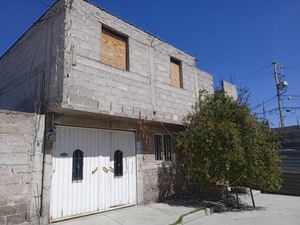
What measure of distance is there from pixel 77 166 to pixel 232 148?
5.30 metres

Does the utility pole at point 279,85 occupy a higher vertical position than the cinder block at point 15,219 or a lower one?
higher

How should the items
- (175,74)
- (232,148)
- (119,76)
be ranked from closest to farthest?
(119,76) < (232,148) < (175,74)

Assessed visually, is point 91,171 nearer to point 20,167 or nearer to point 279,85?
point 20,167

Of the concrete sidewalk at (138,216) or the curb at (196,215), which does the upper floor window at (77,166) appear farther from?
the curb at (196,215)

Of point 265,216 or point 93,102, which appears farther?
point 265,216

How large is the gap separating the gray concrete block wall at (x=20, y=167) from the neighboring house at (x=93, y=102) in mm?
267

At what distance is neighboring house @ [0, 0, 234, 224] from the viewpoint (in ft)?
26.9

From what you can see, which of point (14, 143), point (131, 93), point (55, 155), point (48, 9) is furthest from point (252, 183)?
point (48, 9)

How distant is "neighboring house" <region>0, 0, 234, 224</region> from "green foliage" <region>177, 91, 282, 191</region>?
1.47 meters

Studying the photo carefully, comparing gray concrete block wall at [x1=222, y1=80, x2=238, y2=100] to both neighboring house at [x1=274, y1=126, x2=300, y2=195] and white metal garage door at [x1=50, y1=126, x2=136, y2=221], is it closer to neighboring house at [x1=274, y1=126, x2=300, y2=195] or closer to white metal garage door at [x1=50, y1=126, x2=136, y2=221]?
neighboring house at [x1=274, y1=126, x2=300, y2=195]

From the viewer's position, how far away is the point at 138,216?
864 centimetres

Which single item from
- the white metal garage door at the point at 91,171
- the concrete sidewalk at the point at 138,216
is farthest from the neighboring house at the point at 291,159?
the white metal garage door at the point at 91,171

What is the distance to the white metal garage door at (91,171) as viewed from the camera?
814 centimetres

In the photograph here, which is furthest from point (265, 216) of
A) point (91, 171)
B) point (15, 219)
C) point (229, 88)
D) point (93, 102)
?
point (229, 88)
